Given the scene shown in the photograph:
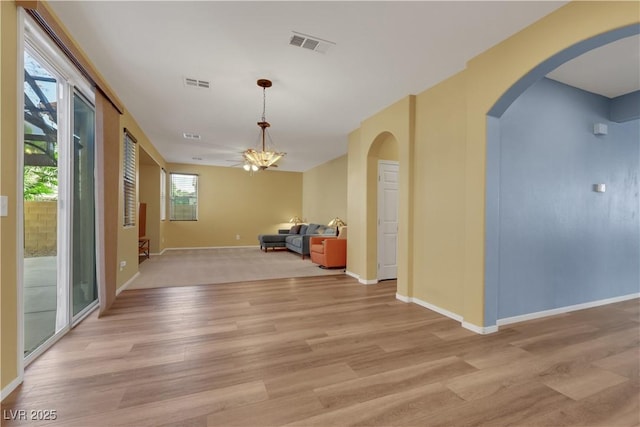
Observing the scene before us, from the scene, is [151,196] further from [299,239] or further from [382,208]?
[382,208]

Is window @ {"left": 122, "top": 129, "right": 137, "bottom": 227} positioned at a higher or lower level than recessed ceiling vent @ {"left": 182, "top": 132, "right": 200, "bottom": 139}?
lower

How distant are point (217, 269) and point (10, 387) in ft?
13.2

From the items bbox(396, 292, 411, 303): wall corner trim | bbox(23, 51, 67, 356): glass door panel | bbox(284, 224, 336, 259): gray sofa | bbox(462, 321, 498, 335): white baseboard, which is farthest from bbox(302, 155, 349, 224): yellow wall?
bbox(23, 51, 67, 356): glass door panel

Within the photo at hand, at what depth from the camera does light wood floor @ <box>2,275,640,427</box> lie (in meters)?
1.58

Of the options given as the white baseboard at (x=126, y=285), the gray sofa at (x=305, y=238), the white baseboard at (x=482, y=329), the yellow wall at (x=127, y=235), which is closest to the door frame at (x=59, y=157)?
the white baseboard at (x=126, y=285)

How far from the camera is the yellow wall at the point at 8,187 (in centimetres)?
165

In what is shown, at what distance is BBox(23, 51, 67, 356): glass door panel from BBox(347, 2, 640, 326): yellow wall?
3.79 m

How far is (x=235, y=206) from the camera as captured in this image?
376 inches

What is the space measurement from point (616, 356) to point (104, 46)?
17.3 ft

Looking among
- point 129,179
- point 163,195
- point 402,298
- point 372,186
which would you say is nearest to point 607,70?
point 372,186

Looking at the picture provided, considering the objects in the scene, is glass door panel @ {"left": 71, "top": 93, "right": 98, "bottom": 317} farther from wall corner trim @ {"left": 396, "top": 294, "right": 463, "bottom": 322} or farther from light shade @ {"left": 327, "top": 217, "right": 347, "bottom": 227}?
light shade @ {"left": 327, "top": 217, "right": 347, "bottom": 227}

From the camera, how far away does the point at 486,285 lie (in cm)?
273

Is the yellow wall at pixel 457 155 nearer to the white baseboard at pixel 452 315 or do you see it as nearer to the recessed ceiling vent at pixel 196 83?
the white baseboard at pixel 452 315

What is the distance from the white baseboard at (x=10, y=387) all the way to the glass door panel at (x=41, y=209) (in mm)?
399
